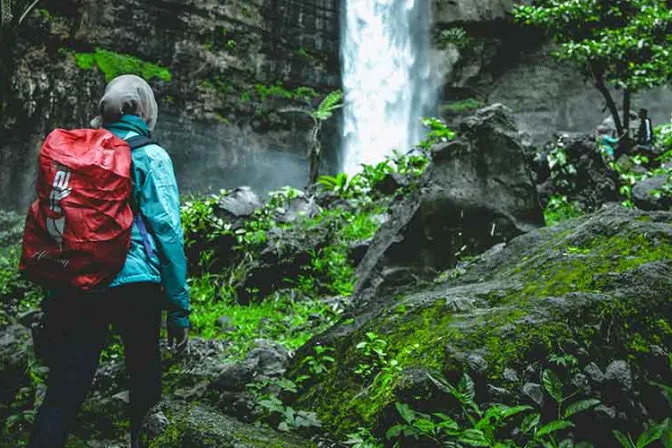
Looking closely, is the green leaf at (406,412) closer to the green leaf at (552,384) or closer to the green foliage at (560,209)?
the green leaf at (552,384)

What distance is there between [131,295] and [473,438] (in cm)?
135

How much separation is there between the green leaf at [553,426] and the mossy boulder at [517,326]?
219mm

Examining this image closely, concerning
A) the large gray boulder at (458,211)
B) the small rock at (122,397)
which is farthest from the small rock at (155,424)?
the large gray boulder at (458,211)

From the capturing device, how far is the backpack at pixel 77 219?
218 centimetres

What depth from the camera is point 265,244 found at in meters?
7.05

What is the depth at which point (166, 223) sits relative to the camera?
95.6 inches

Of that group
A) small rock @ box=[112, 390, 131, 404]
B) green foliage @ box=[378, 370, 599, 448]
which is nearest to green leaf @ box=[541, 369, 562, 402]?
green foliage @ box=[378, 370, 599, 448]

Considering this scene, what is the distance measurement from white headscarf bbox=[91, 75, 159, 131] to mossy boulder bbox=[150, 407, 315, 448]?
1.26m

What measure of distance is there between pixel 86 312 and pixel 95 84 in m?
17.1

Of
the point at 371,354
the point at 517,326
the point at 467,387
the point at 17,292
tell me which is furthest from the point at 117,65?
the point at 467,387

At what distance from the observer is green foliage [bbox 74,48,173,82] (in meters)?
17.7

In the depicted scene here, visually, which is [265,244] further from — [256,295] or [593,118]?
[593,118]

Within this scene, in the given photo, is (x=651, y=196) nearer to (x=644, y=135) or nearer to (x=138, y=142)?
(x=138, y=142)

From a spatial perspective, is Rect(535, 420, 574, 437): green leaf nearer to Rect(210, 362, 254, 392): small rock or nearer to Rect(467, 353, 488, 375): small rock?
Rect(467, 353, 488, 375): small rock
